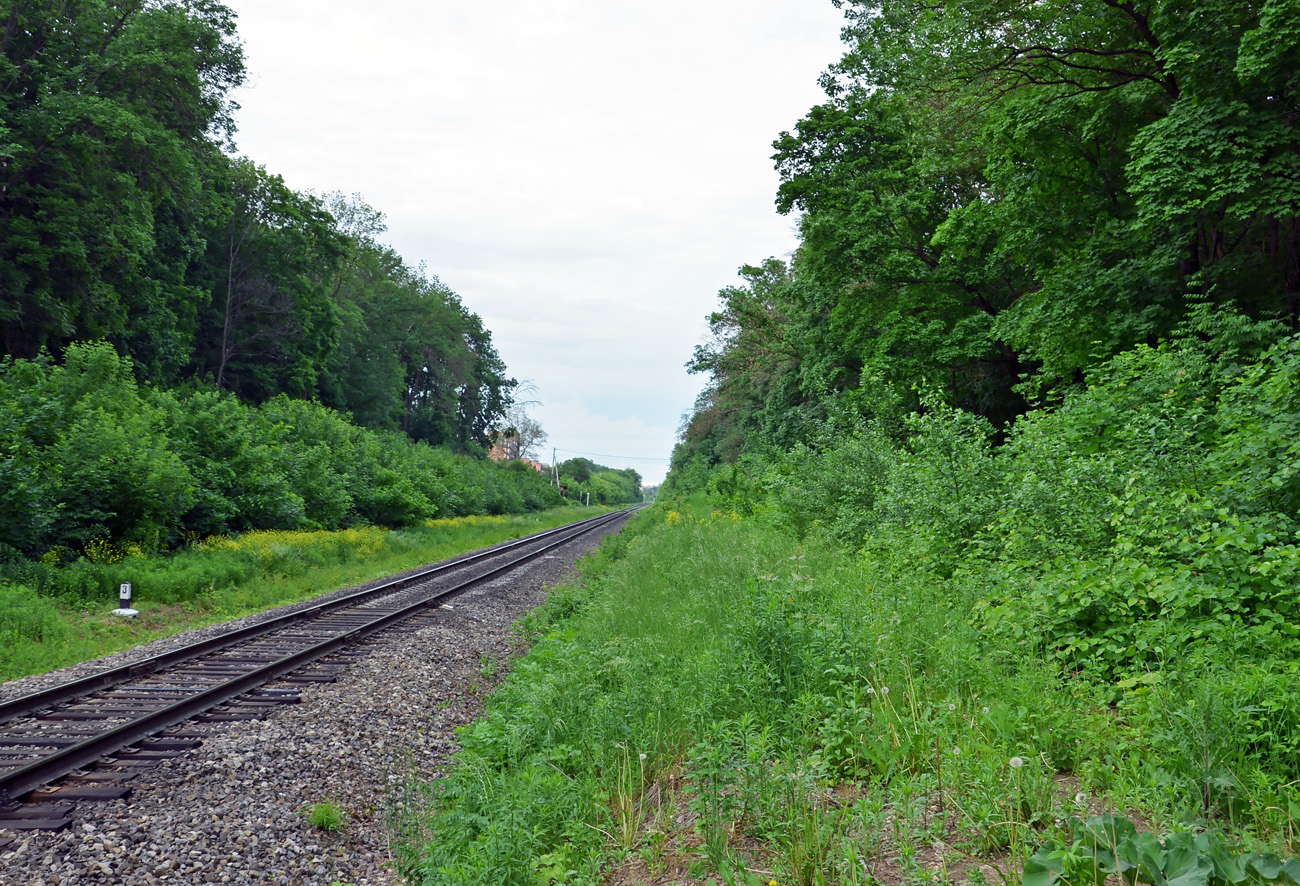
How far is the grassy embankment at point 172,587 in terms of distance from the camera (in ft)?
35.4

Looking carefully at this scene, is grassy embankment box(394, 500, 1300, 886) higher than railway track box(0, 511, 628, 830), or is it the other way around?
grassy embankment box(394, 500, 1300, 886)

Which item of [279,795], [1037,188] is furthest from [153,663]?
[1037,188]

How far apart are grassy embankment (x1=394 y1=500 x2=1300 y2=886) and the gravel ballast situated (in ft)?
1.57

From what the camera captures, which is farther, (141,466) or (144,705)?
(141,466)

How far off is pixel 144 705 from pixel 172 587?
335 inches

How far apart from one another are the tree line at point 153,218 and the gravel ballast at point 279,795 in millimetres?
18663

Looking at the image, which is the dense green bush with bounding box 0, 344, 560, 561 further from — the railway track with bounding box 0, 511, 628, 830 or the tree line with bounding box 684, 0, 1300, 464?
the tree line with bounding box 684, 0, 1300, 464

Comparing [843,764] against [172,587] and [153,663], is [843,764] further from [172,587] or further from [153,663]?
[172,587]

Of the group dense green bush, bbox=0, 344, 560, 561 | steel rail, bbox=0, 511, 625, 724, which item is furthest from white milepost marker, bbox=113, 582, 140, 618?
steel rail, bbox=0, 511, 625, 724

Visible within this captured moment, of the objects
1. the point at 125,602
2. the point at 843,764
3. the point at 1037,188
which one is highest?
the point at 1037,188

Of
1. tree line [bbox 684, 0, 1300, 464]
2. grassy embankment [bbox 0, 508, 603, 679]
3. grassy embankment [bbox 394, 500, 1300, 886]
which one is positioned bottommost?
grassy embankment [bbox 0, 508, 603, 679]

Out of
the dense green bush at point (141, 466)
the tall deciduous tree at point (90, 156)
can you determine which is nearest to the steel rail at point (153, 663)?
the dense green bush at point (141, 466)

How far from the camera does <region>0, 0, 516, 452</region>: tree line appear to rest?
2147cm

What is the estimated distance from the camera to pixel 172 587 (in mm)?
14703
